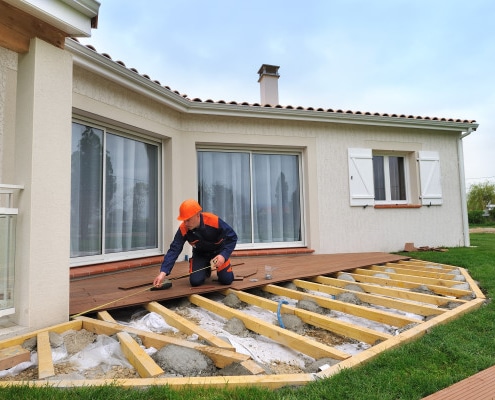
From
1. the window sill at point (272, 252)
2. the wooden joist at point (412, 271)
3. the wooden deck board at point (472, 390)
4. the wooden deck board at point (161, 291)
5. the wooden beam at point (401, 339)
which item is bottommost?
the wooden deck board at point (472, 390)

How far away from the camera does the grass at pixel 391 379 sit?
1378mm

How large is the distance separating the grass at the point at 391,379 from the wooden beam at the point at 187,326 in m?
0.45

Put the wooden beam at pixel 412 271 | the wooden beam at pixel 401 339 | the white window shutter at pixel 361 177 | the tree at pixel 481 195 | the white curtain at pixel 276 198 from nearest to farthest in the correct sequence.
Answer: the wooden beam at pixel 401 339 → the wooden beam at pixel 412 271 → the white curtain at pixel 276 198 → the white window shutter at pixel 361 177 → the tree at pixel 481 195

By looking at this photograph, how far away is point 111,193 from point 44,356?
10.1 ft

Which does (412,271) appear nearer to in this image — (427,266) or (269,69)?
(427,266)

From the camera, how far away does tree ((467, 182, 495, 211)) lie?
23.8 m

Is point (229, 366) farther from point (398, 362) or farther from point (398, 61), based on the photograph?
point (398, 61)

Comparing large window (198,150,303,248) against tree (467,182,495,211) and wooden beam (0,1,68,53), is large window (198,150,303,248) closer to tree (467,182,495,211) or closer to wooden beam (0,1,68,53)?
wooden beam (0,1,68,53)

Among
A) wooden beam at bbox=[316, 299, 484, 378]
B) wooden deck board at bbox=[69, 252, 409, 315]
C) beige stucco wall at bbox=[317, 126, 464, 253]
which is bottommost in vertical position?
wooden beam at bbox=[316, 299, 484, 378]

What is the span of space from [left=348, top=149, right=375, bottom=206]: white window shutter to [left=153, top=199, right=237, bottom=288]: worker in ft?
12.4

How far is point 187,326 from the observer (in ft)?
7.22

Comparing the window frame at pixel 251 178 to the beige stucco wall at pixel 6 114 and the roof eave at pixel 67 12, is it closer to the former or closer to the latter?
the beige stucco wall at pixel 6 114

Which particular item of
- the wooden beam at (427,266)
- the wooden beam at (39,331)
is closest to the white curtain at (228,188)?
the wooden beam at (427,266)

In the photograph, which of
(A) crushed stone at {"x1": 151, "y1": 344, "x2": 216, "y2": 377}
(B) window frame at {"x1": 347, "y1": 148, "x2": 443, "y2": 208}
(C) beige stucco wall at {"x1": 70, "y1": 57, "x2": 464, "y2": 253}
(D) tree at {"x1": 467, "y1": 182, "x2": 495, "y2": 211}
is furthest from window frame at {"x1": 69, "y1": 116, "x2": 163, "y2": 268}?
(D) tree at {"x1": 467, "y1": 182, "x2": 495, "y2": 211}
